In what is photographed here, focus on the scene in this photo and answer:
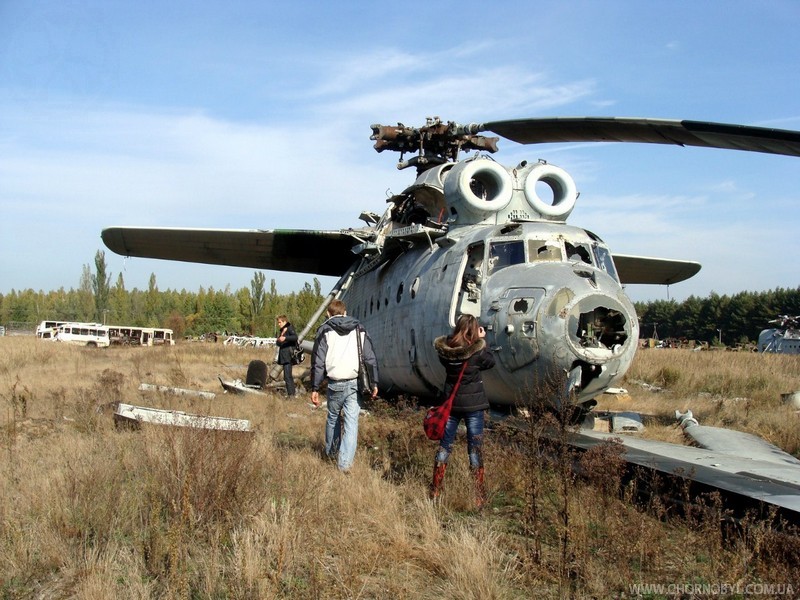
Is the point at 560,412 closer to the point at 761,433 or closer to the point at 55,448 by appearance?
the point at 55,448

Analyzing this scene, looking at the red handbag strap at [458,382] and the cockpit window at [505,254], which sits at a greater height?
the cockpit window at [505,254]

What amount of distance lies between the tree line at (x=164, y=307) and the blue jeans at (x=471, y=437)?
166 feet

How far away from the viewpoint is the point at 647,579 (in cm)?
430

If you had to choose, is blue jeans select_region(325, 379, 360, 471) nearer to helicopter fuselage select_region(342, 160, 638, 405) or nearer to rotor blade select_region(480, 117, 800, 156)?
helicopter fuselage select_region(342, 160, 638, 405)

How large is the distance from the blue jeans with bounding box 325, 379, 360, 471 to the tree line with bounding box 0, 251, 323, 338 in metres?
49.0

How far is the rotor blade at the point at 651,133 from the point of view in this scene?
5.06 meters

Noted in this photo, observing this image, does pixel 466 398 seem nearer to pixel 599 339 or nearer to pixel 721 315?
pixel 599 339

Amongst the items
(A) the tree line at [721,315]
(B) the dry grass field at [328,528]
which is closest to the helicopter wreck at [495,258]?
(B) the dry grass field at [328,528]

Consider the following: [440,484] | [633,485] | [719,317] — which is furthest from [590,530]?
[719,317]

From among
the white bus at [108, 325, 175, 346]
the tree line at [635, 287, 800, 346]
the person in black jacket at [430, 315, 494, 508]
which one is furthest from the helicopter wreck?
the tree line at [635, 287, 800, 346]

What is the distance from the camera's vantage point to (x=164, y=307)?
344 ft

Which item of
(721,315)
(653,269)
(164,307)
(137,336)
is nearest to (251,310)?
(137,336)

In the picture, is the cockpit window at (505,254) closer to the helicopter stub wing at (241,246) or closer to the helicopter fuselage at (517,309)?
the helicopter fuselage at (517,309)

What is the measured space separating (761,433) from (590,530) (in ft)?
19.2
